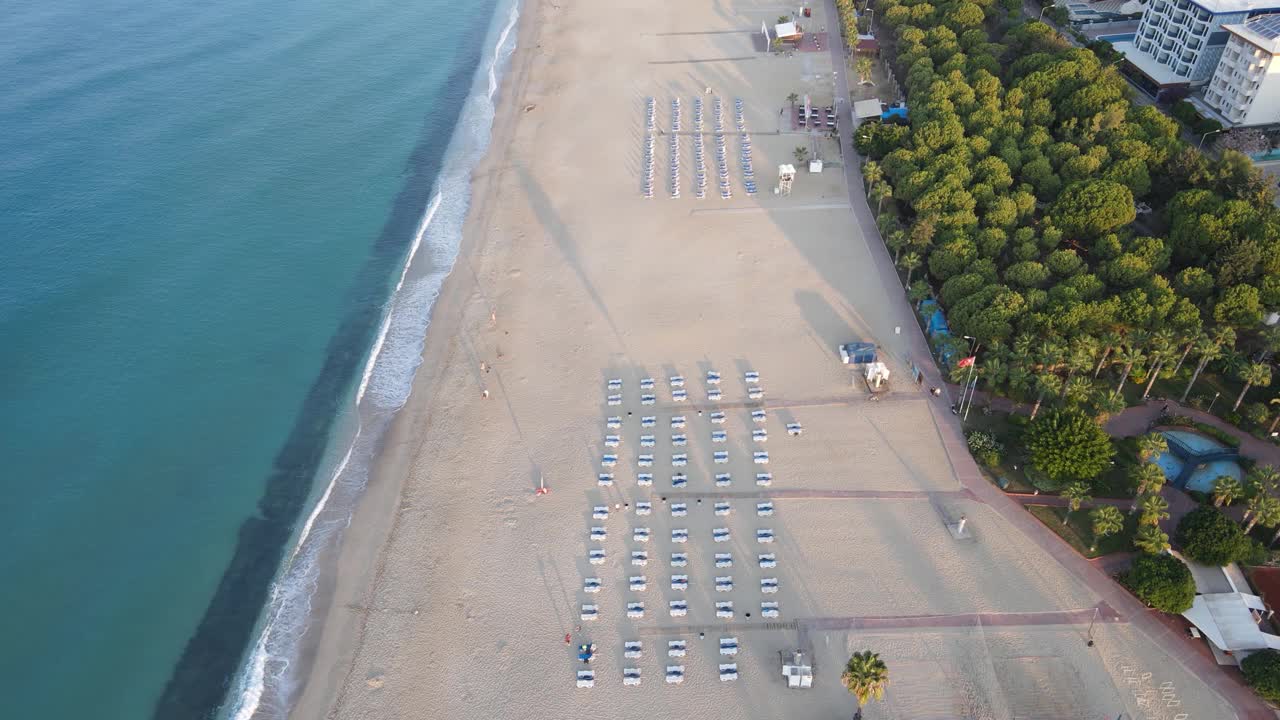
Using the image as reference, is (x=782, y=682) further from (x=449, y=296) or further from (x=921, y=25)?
(x=921, y=25)

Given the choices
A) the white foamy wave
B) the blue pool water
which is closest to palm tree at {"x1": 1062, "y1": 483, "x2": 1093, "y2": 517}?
the blue pool water

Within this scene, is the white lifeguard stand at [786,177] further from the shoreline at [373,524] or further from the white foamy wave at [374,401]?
the white foamy wave at [374,401]

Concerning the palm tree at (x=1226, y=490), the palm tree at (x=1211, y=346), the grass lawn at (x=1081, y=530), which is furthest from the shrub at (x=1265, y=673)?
the palm tree at (x=1211, y=346)

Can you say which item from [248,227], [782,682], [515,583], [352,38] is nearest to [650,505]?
[515,583]

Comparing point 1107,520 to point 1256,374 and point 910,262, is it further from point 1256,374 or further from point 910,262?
point 910,262

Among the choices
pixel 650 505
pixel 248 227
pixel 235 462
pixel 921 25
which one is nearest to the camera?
pixel 650 505

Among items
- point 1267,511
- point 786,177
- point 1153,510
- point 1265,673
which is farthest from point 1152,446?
point 786,177
